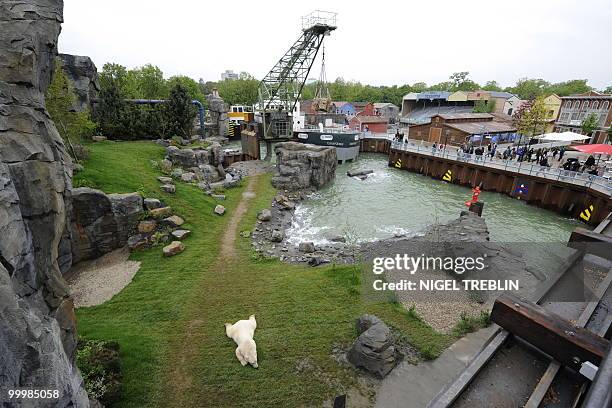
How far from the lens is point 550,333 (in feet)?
9.35

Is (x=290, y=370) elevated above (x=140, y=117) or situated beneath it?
situated beneath

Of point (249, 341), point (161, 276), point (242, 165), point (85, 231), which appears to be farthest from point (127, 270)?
point (242, 165)

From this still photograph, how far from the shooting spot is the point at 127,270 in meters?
14.0

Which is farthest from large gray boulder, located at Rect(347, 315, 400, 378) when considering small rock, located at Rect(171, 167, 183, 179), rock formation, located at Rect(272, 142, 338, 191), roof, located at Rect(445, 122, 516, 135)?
A: roof, located at Rect(445, 122, 516, 135)

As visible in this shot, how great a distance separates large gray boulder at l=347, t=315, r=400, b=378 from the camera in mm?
8898

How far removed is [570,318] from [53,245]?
844cm

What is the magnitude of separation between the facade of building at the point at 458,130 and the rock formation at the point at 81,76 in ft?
137

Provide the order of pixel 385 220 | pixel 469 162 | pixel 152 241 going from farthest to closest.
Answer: pixel 469 162, pixel 385 220, pixel 152 241

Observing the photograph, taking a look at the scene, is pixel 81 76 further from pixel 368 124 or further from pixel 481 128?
pixel 481 128

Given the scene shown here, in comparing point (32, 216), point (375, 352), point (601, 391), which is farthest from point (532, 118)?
point (32, 216)

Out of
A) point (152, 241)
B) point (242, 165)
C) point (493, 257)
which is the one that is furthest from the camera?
point (242, 165)

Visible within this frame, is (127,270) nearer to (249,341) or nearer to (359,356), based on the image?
(249,341)

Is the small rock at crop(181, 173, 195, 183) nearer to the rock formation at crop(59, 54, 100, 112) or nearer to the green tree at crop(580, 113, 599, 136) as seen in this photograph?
the rock formation at crop(59, 54, 100, 112)

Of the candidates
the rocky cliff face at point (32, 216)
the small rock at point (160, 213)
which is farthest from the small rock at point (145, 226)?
the rocky cliff face at point (32, 216)
